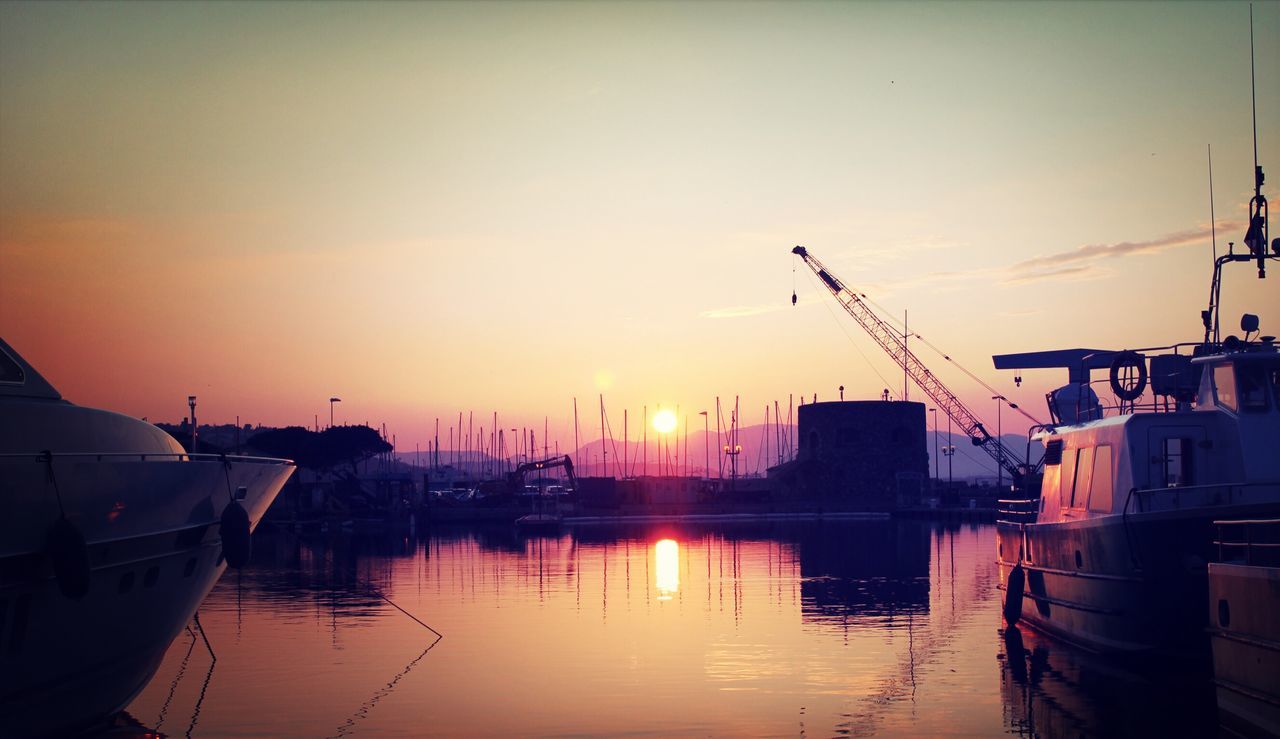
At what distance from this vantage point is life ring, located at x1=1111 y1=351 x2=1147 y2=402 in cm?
2572

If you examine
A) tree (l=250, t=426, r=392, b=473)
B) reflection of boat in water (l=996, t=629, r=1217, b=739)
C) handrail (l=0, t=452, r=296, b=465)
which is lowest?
reflection of boat in water (l=996, t=629, r=1217, b=739)

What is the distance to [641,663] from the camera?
2411cm

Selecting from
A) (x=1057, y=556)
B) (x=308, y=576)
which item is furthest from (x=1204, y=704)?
(x=308, y=576)

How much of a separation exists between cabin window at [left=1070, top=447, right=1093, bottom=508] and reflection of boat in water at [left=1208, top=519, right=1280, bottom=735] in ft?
23.3

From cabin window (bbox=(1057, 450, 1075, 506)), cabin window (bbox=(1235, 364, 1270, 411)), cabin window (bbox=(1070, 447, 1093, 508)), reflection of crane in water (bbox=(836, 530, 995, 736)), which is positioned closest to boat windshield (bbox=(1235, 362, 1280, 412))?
cabin window (bbox=(1235, 364, 1270, 411))

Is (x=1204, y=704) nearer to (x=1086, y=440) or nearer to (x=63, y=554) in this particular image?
(x=1086, y=440)

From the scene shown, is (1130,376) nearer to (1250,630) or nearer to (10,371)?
(1250,630)

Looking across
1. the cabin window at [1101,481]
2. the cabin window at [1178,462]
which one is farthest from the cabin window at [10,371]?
the cabin window at [1178,462]

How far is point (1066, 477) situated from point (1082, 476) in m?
1.21

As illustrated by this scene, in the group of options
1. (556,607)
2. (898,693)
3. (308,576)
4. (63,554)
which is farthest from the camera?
(308,576)

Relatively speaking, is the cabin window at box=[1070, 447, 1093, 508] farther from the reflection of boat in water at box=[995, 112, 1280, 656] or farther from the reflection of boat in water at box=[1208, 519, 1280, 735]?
the reflection of boat in water at box=[1208, 519, 1280, 735]

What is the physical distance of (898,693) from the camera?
20.2 metres

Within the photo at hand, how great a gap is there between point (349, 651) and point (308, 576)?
2086 centimetres

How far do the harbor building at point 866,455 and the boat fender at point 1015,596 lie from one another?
83946 mm
